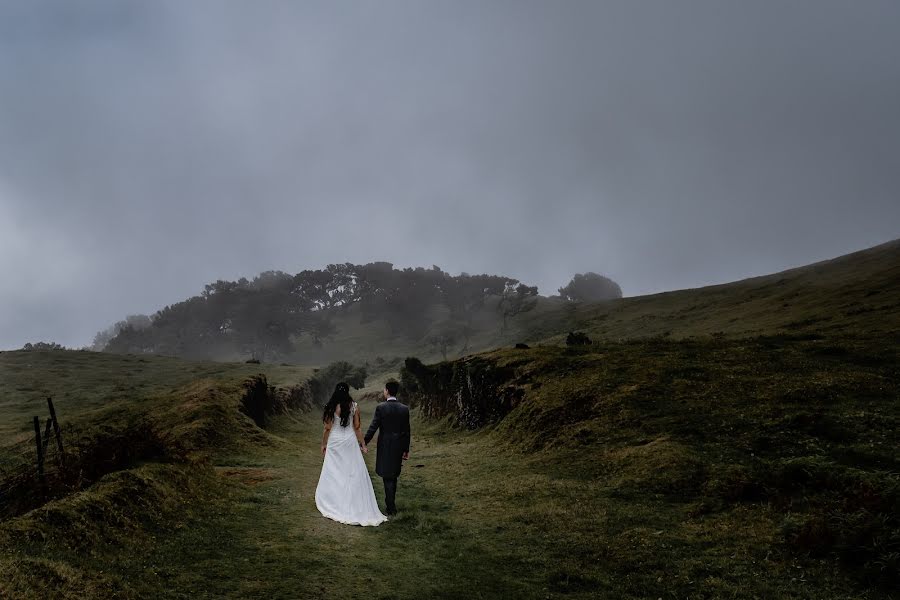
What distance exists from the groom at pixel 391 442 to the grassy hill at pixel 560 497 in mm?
835

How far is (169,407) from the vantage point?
1103 inches

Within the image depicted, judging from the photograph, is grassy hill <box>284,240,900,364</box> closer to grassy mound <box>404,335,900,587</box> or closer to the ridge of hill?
the ridge of hill

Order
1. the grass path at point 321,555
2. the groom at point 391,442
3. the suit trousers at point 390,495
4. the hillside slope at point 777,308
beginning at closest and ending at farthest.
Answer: the grass path at point 321,555, the suit trousers at point 390,495, the groom at point 391,442, the hillside slope at point 777,308

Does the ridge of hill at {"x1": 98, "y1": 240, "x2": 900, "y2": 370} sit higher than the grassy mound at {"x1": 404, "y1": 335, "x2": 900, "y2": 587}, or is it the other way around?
the ridge of hill at {"x1": 98, "y1": 240, "x2": 900, "y2": 370}

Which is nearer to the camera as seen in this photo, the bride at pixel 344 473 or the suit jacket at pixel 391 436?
the bride at pixel 344 473

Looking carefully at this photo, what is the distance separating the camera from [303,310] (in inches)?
6230

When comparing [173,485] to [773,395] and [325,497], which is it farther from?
[773,395]

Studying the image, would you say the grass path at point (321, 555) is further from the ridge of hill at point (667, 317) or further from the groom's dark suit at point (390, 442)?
the ridge of hill at point (667, 317)

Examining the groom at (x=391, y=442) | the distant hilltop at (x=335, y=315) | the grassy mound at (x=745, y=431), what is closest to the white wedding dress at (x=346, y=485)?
the groom at (x=391, y=442)

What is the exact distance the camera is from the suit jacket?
12.7 meters

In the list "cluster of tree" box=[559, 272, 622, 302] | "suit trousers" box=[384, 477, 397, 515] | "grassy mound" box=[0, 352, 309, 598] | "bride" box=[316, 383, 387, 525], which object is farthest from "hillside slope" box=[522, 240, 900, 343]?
"cluster of tree" box=[559, 272, 622, 302]

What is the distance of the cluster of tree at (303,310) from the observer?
455 ft

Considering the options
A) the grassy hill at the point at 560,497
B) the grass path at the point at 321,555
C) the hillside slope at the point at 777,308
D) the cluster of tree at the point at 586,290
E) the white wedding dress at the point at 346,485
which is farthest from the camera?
the cluster of tree at the point at 586,290

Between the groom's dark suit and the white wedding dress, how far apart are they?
48 cm
